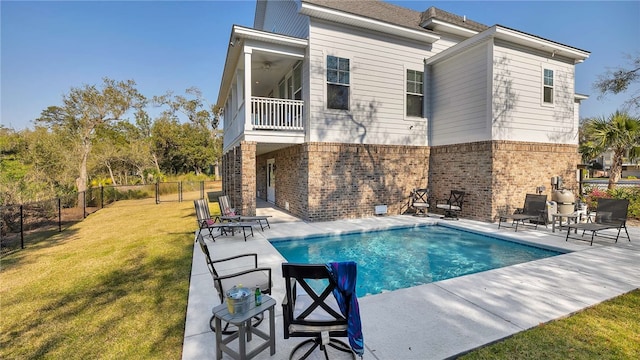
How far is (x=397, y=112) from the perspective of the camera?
11539 mm

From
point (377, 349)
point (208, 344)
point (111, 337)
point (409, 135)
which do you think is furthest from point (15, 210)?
point (409, 135)

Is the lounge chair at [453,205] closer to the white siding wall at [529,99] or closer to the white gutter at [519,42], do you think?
the white siding wall at [529,99]

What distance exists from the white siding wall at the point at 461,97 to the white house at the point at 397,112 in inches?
1.7

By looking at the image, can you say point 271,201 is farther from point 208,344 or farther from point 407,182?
point 208,344

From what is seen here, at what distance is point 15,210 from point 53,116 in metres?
24.7

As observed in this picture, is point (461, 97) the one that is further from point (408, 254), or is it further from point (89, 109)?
point (89, 109)

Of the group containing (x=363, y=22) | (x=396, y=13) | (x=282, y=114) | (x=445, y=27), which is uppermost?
(x=396, y=13)

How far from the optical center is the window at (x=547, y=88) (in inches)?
421

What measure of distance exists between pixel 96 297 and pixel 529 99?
1335 cm

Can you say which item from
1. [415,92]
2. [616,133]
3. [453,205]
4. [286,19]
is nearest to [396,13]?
[415,92]

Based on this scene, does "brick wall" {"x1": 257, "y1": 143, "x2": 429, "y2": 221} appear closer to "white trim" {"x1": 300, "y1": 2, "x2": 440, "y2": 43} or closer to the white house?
the white house

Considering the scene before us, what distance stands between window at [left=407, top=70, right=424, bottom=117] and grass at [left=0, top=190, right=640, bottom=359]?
8.93m

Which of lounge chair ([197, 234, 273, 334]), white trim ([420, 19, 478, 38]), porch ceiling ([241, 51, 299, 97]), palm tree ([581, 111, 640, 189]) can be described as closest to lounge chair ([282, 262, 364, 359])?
lounge chair ([197, 234, 273, 334])

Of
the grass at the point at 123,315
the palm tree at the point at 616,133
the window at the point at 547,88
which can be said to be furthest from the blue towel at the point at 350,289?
the palm tree at the point at 616,133
